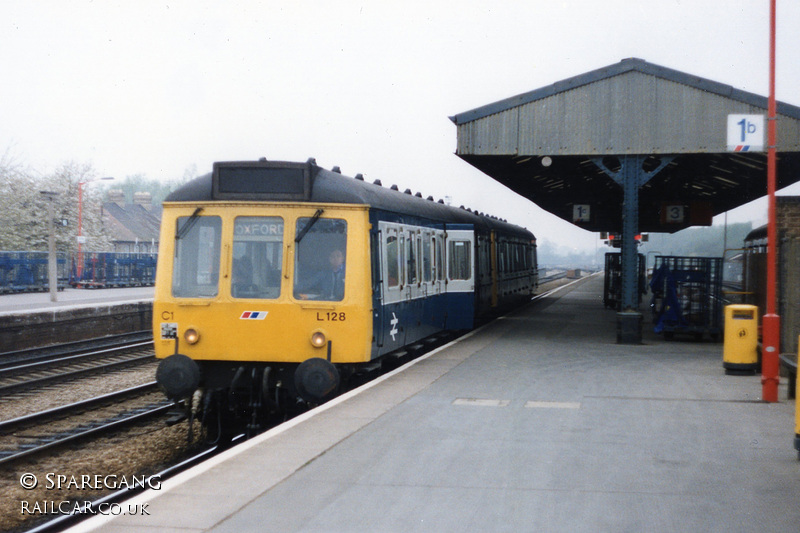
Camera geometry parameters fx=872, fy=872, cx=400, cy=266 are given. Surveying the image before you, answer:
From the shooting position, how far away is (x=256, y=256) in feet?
32.3

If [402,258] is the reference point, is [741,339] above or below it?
below

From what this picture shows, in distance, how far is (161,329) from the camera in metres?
9.80

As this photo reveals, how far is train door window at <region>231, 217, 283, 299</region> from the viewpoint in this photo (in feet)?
32.1

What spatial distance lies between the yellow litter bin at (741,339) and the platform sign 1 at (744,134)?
2.38 meters

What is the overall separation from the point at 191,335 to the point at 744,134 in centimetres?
742

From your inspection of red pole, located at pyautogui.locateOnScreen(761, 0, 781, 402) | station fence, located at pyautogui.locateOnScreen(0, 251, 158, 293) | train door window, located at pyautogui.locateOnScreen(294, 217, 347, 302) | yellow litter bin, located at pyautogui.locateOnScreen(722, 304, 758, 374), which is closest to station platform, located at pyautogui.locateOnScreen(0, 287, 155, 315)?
station fence, located at pyautogui.locateOnScreen(0, 251, 158, 293)

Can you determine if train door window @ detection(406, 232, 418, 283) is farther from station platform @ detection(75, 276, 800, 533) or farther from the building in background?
the building in background

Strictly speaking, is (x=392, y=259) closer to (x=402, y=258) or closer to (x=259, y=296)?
(x=402, y=258)

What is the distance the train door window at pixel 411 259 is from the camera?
12.4 metres

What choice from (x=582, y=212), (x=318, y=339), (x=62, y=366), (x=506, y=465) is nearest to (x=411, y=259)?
(x=318, y=339)

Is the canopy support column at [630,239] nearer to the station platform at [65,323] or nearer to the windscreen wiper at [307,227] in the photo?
the windscreen wiper at [307,227]

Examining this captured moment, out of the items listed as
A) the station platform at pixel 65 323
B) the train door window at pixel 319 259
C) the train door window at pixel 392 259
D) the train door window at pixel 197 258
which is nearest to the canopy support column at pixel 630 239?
the train door window at pixel 392 259

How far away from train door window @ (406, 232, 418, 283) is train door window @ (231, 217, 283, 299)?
294 centimetres

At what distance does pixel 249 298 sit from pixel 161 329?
3.45ft
